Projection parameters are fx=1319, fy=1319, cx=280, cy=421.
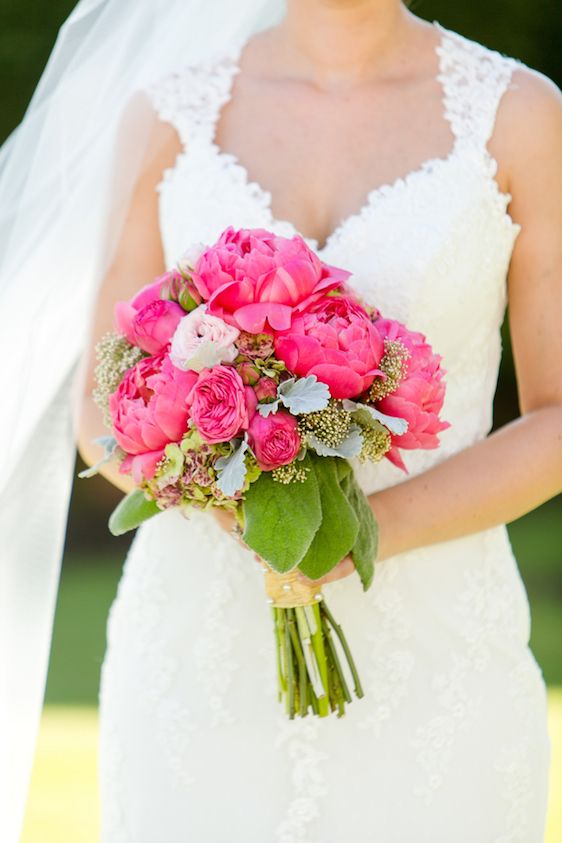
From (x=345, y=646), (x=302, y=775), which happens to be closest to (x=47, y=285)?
(x=345, y=646)

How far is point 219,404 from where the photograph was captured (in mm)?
2098

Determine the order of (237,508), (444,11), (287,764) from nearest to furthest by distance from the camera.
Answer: (237,508), (287,764), (444,11)

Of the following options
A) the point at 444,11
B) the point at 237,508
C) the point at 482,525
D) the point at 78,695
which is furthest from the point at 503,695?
the point at 444,11

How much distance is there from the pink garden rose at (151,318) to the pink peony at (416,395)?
1.20 feet

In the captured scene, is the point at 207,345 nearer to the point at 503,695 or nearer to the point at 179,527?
the point at 179,527

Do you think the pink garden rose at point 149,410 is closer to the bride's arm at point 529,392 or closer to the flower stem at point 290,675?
the flower stem at point 290,675

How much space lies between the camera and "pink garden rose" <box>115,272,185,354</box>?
7.31 ft

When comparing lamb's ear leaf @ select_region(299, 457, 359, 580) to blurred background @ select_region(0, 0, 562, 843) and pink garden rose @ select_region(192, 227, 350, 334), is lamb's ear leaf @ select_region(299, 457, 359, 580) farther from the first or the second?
blurred background @ select_region(0, 0, 562, 843)

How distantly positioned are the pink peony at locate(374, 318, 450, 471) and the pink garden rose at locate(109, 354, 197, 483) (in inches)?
13.7

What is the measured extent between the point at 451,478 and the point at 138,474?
770mm

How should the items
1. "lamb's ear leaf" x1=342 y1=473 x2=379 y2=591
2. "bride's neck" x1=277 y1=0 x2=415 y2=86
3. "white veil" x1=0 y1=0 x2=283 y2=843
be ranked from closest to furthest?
"lamb's ear leaf" x1=342 y1=473 x2=379 y2=591 < "white veil" x1=0 y1=0 x2=283 y2=843 < "bride's neck" x1=277 y1=0 x2=415 y2=86

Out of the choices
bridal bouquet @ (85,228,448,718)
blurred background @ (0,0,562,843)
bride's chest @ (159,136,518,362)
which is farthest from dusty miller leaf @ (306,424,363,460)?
blurred background @ (0,0,562,843)

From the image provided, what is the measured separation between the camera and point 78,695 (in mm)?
7922

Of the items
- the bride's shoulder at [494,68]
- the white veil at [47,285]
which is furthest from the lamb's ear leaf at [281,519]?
the bride's shoulder at [494,68]
